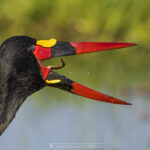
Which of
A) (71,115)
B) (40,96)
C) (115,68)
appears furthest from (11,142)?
(115,68)

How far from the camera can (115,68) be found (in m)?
7.74

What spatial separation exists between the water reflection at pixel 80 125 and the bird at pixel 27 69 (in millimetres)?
1079

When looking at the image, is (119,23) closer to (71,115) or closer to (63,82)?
(71,115)

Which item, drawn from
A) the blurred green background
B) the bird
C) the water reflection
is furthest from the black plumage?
the blurred green background

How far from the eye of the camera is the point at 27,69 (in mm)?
4273

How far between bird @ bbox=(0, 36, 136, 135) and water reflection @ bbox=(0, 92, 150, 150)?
1.08 m

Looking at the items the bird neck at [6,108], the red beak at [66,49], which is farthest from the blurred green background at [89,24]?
the bird neck at [6,108]

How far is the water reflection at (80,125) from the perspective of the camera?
18.1ft

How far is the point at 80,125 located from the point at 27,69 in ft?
5.90

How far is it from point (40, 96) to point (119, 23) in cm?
232

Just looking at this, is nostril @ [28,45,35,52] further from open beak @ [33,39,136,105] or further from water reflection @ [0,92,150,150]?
water reflection @ [0,92,150,150]

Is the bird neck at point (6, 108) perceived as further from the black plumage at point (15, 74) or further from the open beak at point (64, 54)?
the open beak at point (64, 54)

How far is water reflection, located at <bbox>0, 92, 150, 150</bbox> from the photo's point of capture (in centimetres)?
552

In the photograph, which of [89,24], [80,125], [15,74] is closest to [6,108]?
[15,74]
